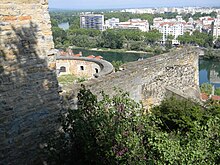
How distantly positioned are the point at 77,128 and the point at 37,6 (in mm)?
1720

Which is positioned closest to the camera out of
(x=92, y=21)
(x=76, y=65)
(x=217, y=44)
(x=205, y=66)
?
(x=76, y=65)

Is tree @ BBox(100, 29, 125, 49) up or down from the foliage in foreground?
down

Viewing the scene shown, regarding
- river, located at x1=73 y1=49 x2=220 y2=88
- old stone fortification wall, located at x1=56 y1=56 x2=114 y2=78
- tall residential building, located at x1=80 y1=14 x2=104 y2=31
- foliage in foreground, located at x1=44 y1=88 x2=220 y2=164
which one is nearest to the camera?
foliage in foreground, located at x1=44 y1=88 x2=220 y2=164

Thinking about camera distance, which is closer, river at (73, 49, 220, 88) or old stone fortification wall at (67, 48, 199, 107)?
old stone fortification wall at (67, 48, 199, 107)

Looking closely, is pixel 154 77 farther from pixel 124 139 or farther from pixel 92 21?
pixel 92 21

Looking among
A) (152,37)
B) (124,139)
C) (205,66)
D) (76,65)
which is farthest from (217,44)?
(124,139)

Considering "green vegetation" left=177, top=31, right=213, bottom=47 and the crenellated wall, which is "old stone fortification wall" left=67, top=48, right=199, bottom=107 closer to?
the crenellated wall

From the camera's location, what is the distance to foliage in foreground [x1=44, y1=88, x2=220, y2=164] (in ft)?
8.84

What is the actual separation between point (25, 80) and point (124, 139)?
1.74 metres

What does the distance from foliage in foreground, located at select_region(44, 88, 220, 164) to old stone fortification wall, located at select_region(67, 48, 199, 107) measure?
176 cm

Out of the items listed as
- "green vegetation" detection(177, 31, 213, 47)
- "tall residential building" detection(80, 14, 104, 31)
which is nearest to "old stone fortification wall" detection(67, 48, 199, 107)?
"green vegetation" detection(177, 31, 213, 47)

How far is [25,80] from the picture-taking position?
391 cm

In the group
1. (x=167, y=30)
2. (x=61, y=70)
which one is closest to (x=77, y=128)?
(x=61, y=70)

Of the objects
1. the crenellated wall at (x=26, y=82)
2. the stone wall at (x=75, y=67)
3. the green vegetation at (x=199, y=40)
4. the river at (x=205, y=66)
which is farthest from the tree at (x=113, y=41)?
the crenellated wall at (x=26, y=82)
